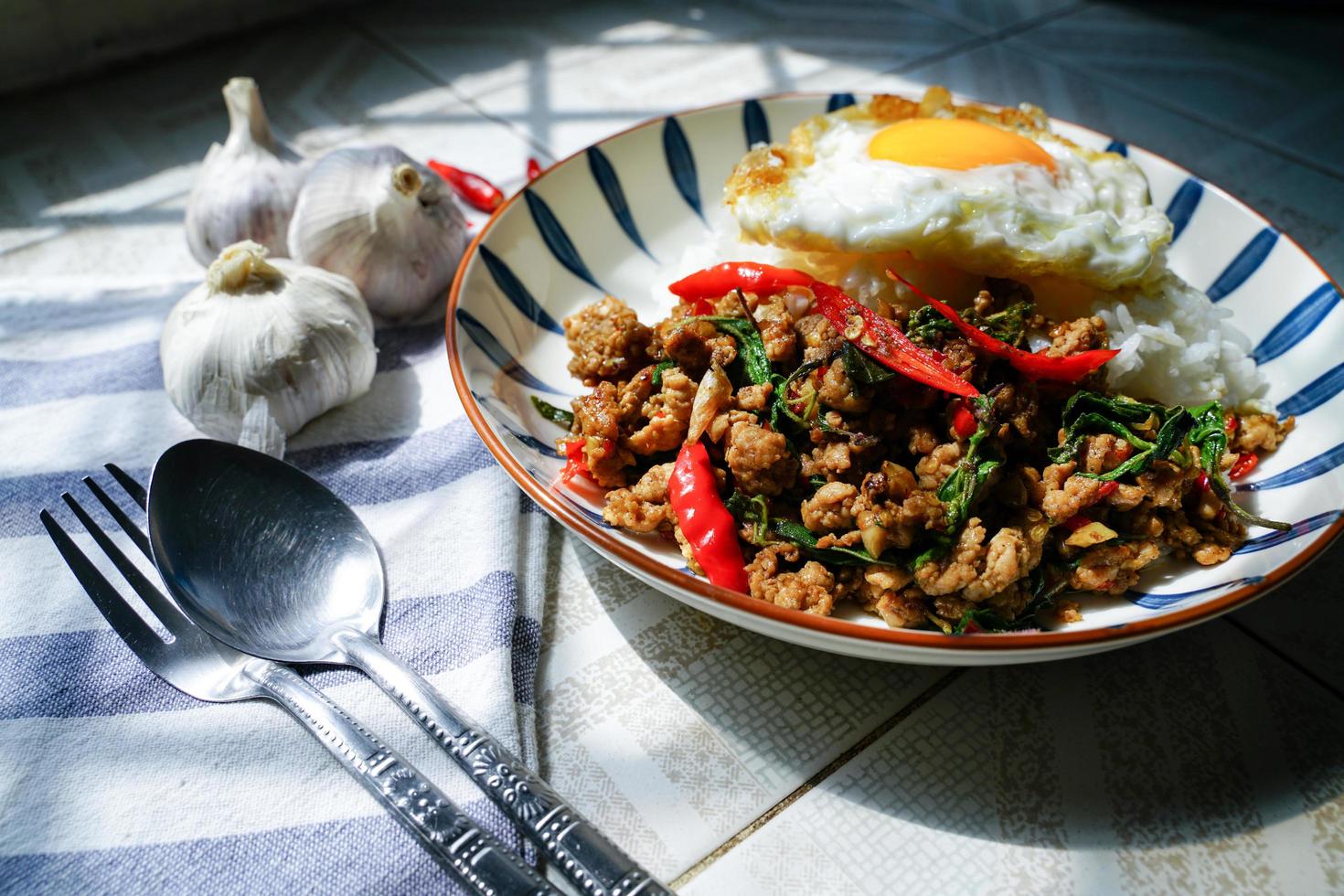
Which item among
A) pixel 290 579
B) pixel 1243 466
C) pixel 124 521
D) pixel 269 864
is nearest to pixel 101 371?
pixel 124 521

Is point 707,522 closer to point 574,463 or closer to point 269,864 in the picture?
point 574,463

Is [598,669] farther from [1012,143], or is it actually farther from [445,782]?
[1012,143]

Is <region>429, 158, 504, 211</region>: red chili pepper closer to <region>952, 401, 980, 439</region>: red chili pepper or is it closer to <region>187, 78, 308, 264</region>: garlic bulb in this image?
<region>187, 78, 308, 264</region>: garlic bulb

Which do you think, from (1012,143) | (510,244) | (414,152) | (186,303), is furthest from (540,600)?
(414,152)

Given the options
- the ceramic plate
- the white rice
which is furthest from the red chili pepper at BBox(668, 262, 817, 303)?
the ceramic plate

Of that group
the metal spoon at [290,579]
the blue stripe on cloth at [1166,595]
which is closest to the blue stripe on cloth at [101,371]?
the metal spoon at [290,579]
